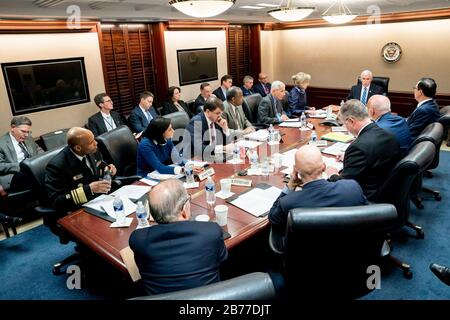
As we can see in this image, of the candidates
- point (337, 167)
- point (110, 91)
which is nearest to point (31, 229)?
point (110, 91)

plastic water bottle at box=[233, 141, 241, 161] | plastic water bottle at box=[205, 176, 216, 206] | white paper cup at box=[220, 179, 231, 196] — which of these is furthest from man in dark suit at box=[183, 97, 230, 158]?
plastic water bottle at box=[205, 176, 216, 206]

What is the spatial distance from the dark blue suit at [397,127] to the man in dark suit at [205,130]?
1.58 m

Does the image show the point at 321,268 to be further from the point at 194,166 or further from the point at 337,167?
the point at 194,166

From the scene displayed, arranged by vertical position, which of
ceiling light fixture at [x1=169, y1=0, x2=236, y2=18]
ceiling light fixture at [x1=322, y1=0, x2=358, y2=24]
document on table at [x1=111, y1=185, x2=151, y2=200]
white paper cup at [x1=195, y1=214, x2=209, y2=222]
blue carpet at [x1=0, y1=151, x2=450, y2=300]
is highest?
ceiling light fixture at [x1=322, y1=0, x2=358, y2=24]

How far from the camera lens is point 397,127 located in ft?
10.2

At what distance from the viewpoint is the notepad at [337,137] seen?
146 inches

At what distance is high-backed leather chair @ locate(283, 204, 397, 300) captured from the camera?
156 centimetres

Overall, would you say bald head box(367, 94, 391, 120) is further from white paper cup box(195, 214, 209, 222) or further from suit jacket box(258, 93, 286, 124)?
white paper cup box(195, 214, 209, 222)

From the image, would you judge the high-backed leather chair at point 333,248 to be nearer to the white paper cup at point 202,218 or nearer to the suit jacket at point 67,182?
the white paper cup at point 202,218

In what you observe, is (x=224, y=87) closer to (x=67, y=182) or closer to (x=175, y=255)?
(x=67, y=182)

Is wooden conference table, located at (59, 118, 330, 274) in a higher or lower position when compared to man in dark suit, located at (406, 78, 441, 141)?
lower

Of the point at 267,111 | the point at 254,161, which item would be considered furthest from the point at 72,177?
the point at 267,111

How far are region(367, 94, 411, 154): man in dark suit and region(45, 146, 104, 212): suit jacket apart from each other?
8.53ft
